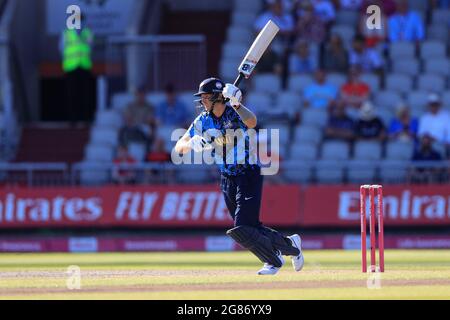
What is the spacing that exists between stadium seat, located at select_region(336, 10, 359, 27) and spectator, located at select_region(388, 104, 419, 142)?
2.30 metres

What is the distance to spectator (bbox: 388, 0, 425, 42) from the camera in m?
18.2

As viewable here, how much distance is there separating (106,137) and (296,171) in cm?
306

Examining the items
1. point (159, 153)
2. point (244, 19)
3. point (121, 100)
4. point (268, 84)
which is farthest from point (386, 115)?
point (121, 100)

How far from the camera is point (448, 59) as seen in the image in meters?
18.1

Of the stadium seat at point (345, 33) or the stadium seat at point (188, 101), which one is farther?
the stadium seat at point (345, 33)

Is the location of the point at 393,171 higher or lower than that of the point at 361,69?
lower

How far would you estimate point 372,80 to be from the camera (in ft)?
58.3

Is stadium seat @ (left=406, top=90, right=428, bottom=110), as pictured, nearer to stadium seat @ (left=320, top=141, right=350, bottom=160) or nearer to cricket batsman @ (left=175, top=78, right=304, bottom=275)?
stadium seat @ (left=320, top=141, right=350, bottom=160)

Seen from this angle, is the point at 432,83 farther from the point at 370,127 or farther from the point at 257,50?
the point at 257,50

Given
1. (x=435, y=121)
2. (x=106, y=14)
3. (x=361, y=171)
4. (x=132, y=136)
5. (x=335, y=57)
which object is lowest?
(x=361, y=171)

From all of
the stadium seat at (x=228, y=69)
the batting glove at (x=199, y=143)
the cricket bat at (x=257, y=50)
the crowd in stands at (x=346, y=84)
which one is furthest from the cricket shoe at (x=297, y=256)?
the stadium seat at (x=228, y=69)

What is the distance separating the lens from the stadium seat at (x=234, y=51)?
715 inches

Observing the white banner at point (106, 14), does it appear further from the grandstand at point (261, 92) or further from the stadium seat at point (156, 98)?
Result: the stadium seat at point (156, 98)

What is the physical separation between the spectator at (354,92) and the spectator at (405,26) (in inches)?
50.7
